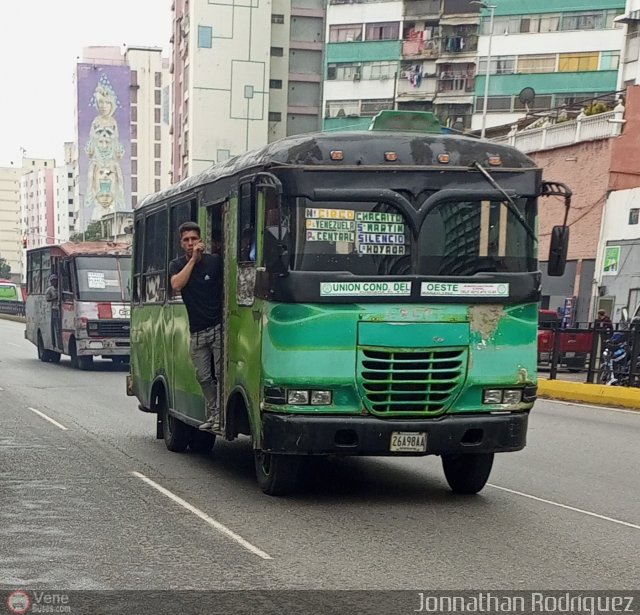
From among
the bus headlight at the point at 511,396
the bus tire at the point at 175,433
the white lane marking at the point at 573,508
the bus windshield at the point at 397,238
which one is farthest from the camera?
the bus tire at the point at 175,433

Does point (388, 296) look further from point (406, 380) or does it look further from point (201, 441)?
point (201, 441)

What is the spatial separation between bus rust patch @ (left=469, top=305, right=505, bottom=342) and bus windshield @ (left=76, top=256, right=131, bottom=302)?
18.4 metres

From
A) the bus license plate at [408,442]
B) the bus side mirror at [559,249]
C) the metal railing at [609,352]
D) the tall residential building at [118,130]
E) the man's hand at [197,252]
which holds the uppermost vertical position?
the tall residential building at [118,130]

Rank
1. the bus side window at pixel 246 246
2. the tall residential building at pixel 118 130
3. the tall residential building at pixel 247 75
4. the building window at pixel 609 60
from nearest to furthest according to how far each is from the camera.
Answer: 1. the bus side window at pixel 246 246
2. the building window at pixel 609 60
3. the tall residential building at pixel 247 75
4. the tall residential building at pixel 118 130

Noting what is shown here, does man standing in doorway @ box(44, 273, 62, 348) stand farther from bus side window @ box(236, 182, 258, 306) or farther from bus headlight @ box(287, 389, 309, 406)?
bus headlight @ box(287, 389, 309, 406)

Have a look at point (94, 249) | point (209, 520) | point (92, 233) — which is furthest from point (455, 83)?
point (92, 233)

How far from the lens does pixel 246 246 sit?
31.2 ft

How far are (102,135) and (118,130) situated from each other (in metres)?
2.21

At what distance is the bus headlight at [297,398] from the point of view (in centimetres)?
873

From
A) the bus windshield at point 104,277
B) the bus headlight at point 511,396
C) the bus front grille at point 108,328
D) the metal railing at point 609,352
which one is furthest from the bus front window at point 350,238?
the bus windshield at point 104,277

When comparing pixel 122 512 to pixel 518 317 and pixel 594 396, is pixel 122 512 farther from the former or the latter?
pixel 594 396

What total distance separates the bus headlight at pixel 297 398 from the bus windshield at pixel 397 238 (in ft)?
3.05

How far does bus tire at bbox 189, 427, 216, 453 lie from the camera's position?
12102mm

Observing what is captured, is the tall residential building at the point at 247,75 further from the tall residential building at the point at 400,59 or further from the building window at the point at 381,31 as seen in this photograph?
the building window at the point at 381,31
